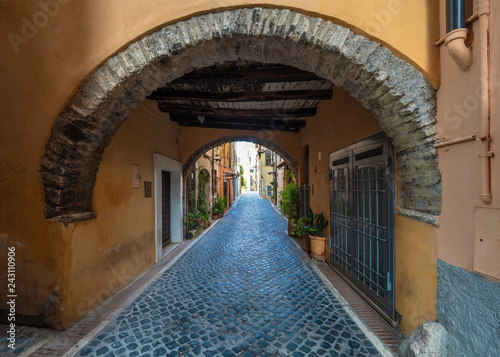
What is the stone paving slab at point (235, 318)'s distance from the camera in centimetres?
219

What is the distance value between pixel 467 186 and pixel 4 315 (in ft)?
16.2

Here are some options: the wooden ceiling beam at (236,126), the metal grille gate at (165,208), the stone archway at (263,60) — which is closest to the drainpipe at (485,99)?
the stone archway at (263,60)

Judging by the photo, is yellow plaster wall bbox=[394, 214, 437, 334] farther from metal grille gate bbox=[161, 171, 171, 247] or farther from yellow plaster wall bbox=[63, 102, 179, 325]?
metal grille gate bbox=[161, 171, 171, 247]

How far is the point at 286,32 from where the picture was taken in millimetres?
2041

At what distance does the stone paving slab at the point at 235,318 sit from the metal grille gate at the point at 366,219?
0.53m

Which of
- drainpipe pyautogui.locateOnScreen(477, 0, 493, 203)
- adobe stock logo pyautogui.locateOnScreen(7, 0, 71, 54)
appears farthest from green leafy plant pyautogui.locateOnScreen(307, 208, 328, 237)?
adobe stock logo pyautogui.locateOnScreen(7, 0, 71, 54)

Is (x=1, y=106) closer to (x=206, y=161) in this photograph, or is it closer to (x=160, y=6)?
(x=160, y=6)

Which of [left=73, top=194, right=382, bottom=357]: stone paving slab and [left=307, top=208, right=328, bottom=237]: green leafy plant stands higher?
[left=307, top=208, right=328, bottom=237]: green leafy plant

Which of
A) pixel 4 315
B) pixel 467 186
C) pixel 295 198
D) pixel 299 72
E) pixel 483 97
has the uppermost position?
pixel 299 72

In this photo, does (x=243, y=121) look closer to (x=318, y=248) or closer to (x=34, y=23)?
(x=318, y=248)

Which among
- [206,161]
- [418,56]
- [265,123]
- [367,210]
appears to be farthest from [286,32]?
[206,161]

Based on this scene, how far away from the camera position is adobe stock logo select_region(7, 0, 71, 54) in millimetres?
2387

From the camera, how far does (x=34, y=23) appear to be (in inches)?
95.0

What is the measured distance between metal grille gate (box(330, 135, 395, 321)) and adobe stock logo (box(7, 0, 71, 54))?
4.17 meters
